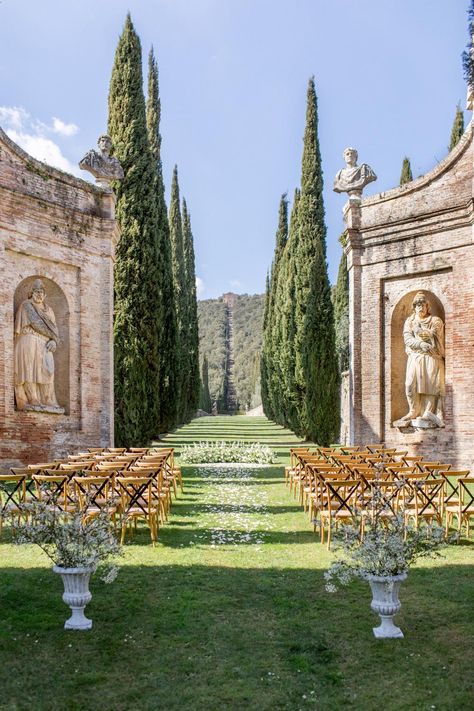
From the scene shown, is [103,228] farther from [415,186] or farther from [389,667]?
[389,667]

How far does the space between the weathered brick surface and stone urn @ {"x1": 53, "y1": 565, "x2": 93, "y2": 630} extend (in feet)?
36.4

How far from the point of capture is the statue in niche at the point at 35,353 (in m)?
14.3

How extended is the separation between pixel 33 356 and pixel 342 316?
69.3 ft

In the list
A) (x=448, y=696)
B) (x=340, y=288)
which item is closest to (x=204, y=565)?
(x=448, y=696)

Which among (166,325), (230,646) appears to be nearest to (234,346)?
(166,325)

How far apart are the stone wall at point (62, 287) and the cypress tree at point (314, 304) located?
369 inches

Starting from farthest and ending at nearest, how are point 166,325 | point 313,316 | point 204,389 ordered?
1. point 204,389
2. point 166,325
3. point 313,316

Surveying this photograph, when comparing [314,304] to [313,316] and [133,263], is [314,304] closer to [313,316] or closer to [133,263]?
[313,316]

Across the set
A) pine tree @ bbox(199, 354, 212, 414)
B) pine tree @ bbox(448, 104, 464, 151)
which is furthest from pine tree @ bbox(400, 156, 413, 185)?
pine tree @ bbox(199, 354, 212, 414)

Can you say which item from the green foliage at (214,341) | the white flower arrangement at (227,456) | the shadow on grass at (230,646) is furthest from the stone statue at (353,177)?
the green foliage at (214,341)

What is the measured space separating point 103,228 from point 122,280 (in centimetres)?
437

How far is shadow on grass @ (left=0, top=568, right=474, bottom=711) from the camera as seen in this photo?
4.32 metres

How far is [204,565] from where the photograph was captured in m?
7.48

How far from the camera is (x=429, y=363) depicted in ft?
50.3
